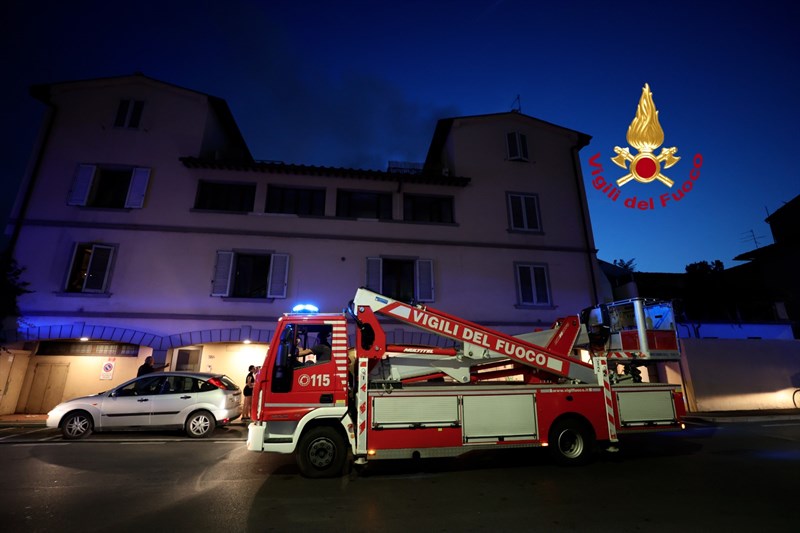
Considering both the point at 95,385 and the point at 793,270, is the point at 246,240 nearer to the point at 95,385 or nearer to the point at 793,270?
the point at 95,385

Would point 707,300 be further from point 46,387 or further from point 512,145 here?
point 46,387

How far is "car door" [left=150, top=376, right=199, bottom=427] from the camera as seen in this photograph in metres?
9.93

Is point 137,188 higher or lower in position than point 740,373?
higher

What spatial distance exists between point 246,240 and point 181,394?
256 inches

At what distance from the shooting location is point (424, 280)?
15.1 m

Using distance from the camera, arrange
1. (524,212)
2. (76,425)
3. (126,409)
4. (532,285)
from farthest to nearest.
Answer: (524,212) → (532,285) → (126,409) → (76,425)

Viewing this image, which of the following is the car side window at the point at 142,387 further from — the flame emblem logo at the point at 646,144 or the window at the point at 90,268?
the flame emblem logo at the point at 646,144

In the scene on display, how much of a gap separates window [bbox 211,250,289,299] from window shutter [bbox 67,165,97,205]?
5747mm

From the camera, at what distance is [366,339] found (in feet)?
21.9

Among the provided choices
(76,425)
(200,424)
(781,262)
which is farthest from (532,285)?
(781,262)

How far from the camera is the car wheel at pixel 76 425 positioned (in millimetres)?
9664

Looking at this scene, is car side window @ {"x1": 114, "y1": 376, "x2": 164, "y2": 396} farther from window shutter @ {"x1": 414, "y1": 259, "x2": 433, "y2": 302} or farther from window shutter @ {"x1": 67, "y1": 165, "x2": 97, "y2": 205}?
window shutter @ {"x1": 414, "y1": 259, "x2": 433, "y2": 302}

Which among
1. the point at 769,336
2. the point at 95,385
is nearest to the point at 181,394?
the point at 95,385

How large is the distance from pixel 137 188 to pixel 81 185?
2109 millimetres
